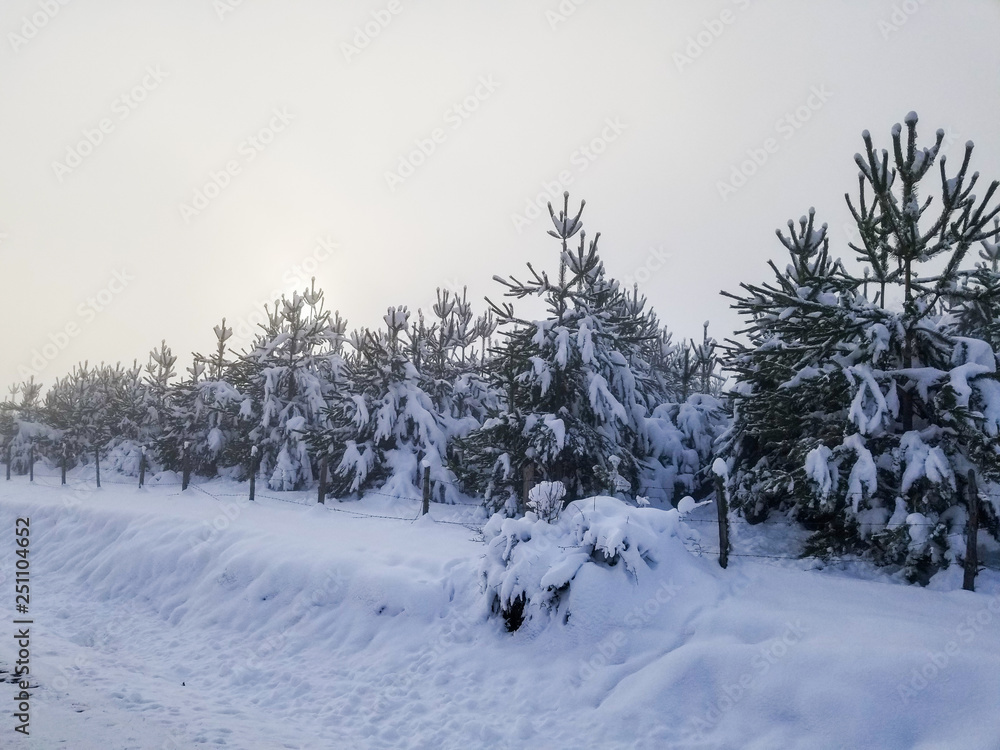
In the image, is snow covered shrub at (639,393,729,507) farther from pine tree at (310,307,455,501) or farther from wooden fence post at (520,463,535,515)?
pine tree at (310,307,455,501)

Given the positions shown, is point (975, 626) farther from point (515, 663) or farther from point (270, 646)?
→ point (270, 646)

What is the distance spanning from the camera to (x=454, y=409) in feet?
76.9

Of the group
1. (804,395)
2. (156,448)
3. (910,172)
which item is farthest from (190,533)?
(156,448)

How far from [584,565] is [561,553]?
1.18 ft

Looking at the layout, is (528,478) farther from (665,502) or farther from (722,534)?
(722,534)

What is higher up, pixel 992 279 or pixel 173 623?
pixel 992 279

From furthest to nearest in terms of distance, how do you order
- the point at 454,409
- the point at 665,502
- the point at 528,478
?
the point at 454,409
the point at 665,502
the point at 528,478

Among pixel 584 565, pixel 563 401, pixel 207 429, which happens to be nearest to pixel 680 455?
pixel 563 401

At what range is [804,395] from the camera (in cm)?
951

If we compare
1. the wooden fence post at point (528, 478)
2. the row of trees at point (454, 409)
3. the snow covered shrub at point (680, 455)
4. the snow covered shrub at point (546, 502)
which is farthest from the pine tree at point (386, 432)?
the snow covered shrub at point (546, 502)

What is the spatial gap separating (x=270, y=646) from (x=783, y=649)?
6.32 m

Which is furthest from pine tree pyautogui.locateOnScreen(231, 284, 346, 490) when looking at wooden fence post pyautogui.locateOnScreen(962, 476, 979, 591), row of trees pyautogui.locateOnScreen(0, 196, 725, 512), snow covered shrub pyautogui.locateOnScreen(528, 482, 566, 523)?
wooden fence post pyautogui.locateOnScreen(962, 476, 979, 591)

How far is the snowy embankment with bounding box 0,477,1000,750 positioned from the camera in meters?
5.25

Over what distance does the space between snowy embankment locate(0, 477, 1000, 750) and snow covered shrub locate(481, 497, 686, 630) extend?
31mm
